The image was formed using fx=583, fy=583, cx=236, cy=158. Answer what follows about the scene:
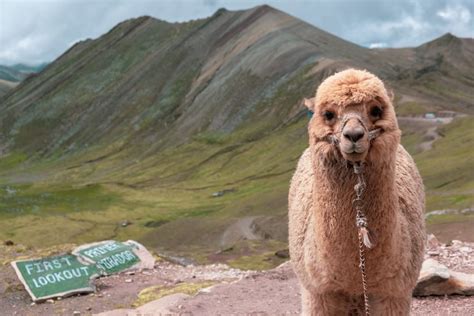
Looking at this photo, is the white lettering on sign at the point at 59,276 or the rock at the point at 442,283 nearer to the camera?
the rock at the point at 442,283

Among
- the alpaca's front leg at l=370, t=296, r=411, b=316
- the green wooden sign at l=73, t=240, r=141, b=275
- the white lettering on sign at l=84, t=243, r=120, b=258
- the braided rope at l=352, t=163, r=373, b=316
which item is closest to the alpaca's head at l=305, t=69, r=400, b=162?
the braided rope at l=352, t=163, r=373, b=316

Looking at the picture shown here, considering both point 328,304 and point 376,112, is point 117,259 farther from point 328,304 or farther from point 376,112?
point 376,112

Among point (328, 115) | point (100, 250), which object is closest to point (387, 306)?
point (328, 115)

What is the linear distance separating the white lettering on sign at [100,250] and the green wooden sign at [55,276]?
41.6 inches

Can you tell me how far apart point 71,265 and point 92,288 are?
2231mm

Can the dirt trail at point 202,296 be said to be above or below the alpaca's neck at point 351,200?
below

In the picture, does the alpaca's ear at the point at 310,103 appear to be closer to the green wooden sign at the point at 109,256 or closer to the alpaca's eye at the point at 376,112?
the alpaca's eye at the point at 376,112

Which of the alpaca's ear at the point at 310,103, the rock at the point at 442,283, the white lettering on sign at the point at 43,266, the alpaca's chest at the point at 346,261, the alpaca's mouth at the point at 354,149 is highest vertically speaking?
the alpaca's ear at the point at 310,103

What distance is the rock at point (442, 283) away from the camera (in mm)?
16406

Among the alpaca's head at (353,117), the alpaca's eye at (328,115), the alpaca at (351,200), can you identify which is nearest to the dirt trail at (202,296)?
the alpaca at (351,200)

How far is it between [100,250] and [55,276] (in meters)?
3.42

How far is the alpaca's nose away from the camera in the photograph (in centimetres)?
693

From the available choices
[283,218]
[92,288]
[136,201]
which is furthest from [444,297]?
[136,201]

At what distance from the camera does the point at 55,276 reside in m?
25.2
